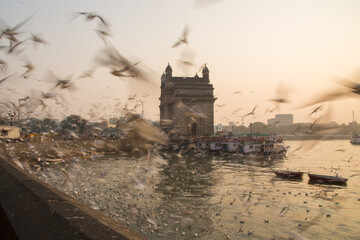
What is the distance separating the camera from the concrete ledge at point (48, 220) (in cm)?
215

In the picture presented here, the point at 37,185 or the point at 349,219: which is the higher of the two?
the point at 37,185

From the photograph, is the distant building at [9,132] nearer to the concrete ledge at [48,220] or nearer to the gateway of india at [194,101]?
the gateway of india at [194,101]

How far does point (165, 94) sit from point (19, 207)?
74.4 meters

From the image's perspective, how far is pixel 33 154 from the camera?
33094 mm

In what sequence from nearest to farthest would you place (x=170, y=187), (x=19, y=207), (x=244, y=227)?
(x=19, y=207) → (x=244, y=227) → (x=170, y=187)

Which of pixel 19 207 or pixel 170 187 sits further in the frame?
pixel 170 187

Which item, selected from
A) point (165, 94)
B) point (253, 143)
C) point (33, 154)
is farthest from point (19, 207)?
point (165, 94)

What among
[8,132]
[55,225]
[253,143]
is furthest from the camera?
[253,143]

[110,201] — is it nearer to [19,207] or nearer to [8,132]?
[19,207]

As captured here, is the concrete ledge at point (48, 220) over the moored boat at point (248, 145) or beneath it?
over

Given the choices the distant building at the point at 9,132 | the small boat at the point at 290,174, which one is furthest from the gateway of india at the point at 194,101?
the small boat at the point at 290,174

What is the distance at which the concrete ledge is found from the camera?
2.15m

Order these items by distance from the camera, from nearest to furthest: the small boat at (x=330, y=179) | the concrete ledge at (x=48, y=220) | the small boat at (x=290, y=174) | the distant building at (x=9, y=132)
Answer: the concrete ledge at (x=48, y=220) < the small boat at (x=330, y=179) < the small boat at (x=290, y=174) < the distant building at (x=9, y=132)

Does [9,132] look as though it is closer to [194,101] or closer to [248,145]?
[248,145]
